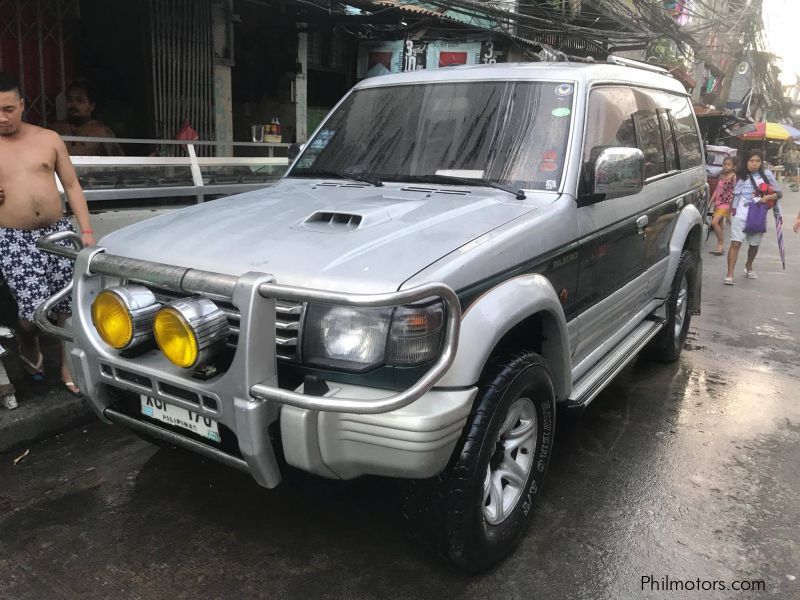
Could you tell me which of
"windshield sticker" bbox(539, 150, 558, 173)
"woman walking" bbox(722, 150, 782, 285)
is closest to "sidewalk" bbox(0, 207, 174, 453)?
"windshield sticker" bbox(539, 150, 558, 173)

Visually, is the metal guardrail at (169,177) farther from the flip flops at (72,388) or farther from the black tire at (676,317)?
the black tire at (676,317)

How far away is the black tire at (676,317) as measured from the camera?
4738 millimetres

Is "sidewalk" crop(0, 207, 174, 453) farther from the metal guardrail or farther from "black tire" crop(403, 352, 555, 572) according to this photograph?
"black tire" crop(403, 352, 555, 572)

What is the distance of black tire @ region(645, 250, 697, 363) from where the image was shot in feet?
15.5

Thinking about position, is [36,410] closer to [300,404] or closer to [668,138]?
[300,404]

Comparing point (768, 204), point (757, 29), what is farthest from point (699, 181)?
point (757, 29)

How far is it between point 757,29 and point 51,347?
14080mm

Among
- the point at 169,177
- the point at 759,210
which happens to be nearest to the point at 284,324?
the point at 169,177

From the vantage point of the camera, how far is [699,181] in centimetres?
521

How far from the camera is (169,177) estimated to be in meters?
6.14

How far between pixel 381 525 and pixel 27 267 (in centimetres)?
237

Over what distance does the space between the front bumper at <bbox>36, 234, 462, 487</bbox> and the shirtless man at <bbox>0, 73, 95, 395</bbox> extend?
5.67 ft

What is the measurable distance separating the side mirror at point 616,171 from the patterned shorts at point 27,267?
281cm

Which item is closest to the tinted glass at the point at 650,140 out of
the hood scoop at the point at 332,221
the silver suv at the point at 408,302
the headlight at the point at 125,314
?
the silver suv at the point at 408,302
